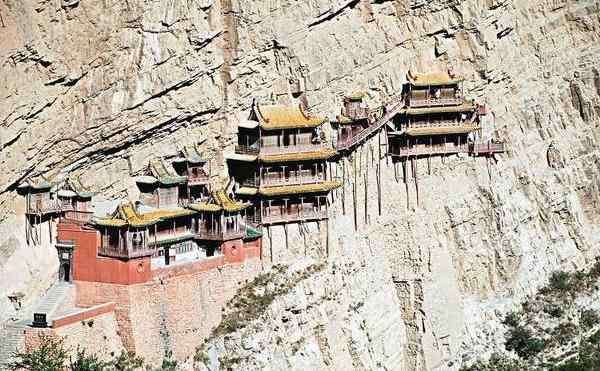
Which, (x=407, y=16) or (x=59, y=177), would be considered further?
(x=407, y=16)

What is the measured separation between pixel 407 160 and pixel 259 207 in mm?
10228

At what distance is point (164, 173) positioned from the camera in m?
54.3

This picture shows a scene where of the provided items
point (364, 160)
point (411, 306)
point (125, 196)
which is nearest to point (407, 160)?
point (364, 160)

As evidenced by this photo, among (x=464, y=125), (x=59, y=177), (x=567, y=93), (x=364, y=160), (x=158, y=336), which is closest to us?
(x=158, y=336)

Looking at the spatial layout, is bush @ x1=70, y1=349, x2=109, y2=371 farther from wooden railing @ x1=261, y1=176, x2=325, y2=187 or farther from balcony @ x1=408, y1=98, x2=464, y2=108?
balcony @ x1=408, y1=98, x2=464, y2=108

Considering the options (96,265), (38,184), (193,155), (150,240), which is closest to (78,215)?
(38,184)

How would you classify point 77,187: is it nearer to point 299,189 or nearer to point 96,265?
point 96,265

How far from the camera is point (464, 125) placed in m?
64.5

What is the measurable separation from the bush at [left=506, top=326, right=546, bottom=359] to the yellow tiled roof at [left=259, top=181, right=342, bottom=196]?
13303 mm

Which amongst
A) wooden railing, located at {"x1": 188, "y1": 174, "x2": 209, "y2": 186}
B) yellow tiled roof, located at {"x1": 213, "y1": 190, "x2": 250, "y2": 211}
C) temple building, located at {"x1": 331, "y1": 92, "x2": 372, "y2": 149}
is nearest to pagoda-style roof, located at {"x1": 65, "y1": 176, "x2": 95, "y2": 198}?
wooden railing, located at {"x1": 188, "y1": 174, "x2": 209, "y2": 186}

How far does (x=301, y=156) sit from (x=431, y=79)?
443 inches

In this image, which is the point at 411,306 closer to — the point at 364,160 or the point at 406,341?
the point at 406,341

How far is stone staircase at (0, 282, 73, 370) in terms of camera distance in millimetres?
46875

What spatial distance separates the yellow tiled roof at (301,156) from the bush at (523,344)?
1405cm
